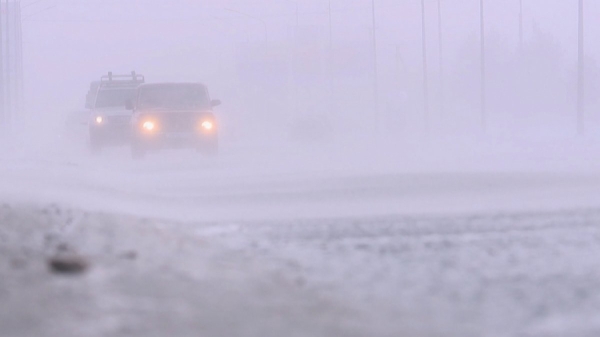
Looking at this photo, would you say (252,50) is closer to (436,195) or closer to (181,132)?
(181,132)

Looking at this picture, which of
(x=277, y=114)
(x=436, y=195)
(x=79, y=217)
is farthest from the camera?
(x=277, y=114)

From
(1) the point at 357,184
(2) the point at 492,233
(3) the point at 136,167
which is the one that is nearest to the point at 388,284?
(2) the point at 492,233

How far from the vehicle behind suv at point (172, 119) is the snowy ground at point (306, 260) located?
34.9 feet

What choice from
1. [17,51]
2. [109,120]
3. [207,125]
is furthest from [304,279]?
[17,51]

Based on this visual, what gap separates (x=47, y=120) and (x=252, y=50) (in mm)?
43993

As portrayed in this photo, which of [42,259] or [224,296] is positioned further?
[42,259]

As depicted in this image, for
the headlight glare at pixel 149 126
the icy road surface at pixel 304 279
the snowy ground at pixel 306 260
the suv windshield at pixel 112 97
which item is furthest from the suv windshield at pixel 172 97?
the icy road surface at pixel 304 279

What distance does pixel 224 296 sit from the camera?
234 inches

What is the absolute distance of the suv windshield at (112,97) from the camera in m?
31.4

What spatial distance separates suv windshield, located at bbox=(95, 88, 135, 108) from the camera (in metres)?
31.4

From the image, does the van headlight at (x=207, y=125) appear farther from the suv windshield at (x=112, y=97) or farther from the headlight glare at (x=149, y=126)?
the suv windshield at (x=112, y=97)

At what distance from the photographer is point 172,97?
1045 inches

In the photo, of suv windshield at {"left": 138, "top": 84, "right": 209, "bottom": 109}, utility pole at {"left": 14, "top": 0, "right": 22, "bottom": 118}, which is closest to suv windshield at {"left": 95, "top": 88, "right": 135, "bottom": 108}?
suv windshield at {"left": 138, "top": 84, "right": 209, "bottom": 109}

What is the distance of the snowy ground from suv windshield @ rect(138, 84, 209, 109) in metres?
11.5
